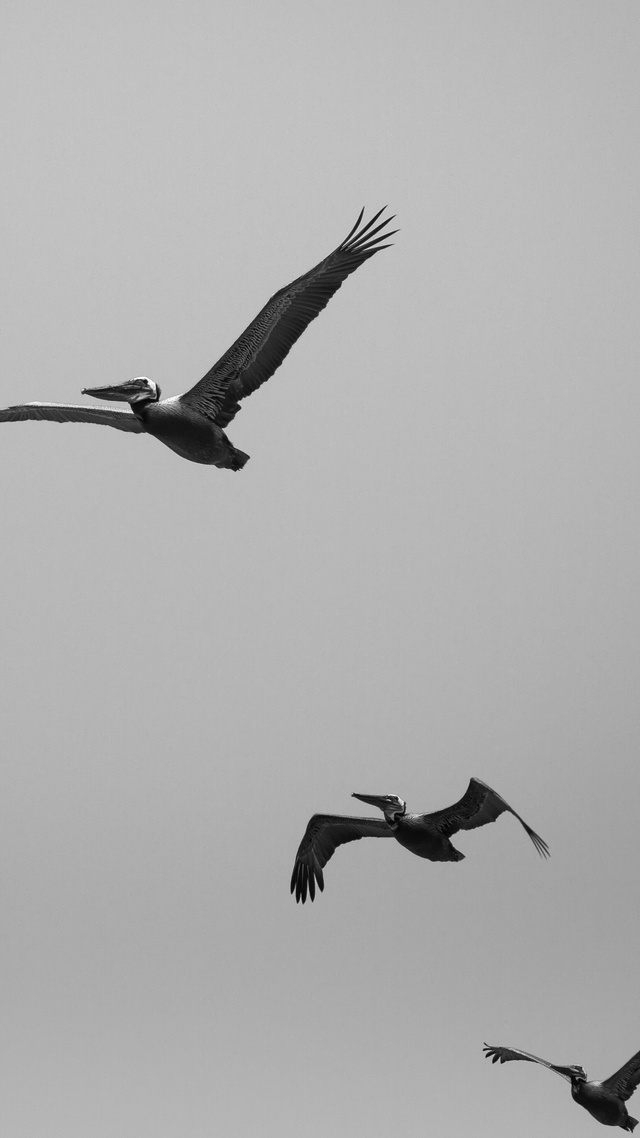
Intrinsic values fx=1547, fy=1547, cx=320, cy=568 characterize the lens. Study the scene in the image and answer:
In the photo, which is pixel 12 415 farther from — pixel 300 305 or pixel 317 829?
pixel 317 829

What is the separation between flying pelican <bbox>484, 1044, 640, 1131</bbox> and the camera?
12008mm

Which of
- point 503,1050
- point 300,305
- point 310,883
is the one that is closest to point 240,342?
point 300,305

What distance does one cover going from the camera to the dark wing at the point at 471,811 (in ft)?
38.0

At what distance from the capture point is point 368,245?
1027cm

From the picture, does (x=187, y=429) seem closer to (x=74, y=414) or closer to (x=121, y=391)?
(x=121, y=391)

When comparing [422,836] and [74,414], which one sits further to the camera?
[422,836]

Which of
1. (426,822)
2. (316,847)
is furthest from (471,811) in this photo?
(316,847)

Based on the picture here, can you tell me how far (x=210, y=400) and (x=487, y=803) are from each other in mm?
3778

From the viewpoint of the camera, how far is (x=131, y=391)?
10367 mm

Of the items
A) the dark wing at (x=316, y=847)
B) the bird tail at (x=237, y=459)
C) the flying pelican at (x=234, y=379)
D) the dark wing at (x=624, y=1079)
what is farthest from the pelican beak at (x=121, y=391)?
the dark wing at (x=624, y=1079)

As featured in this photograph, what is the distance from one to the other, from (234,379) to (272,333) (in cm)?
41

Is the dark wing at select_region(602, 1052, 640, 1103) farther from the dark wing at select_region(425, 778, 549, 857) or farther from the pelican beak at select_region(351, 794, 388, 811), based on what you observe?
the pelican beak at select_region(351, 794, 388, 811)

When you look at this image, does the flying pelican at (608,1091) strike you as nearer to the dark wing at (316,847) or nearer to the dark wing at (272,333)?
the dark wing at (316,847)

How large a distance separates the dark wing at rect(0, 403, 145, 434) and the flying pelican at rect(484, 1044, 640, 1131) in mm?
5731
